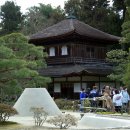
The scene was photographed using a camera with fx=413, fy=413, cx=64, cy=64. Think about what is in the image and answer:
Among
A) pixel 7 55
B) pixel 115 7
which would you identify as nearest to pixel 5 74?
pixel 7 55

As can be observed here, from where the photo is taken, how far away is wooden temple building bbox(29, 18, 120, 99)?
36.8 metres

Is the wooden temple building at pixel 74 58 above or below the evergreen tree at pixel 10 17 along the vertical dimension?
below

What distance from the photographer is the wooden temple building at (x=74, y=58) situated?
36.8 meters

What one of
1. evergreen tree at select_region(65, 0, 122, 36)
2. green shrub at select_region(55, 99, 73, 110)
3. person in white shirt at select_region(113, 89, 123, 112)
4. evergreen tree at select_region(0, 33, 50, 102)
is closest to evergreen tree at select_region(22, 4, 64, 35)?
evergreen tree at select_region(65, 0, 122, 36)

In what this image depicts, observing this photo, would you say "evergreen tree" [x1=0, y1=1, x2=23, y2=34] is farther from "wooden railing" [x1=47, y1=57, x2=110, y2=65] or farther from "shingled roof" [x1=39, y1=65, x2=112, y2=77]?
"shingled roof" [x1=39, y1=65, x2=112, y2=77]

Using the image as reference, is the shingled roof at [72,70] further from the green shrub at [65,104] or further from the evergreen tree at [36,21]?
the evergreen tree at [36,21]

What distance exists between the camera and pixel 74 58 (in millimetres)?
38188

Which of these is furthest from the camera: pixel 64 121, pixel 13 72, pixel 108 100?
pixel 13 72

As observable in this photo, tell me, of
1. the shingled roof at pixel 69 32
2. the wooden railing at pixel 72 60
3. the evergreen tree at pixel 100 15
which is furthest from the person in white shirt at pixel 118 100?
the evergreen tree at pixel 100 15

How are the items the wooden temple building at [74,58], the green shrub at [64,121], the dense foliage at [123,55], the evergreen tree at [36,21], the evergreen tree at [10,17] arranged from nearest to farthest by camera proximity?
the green shrub at [64,121] < the dense foliage at [123,55] < the wooden temple building at [74,58] < the evergreen tree at [36,21] < the evergreen tree at [10,17]

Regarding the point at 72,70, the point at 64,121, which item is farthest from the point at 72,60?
the point at 64,121

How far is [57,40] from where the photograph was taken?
39.8m

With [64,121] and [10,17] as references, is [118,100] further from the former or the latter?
[10,17]

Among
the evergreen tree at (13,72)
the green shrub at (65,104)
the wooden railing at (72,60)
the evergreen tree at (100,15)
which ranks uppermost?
the evergreen tree at (100,15)
